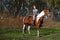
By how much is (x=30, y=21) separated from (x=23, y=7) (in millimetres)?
5569

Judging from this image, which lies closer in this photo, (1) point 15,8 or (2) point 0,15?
(2) point 0,15

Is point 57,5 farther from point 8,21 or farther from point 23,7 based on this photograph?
point 8,21

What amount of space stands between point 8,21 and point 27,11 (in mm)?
2277

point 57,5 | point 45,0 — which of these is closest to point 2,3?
point 45,0

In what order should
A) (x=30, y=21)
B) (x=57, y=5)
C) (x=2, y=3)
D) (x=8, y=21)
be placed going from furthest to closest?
(x=57, y=5)
(x=2, y=3)
(x=8, y=21)
(x=30, y=21)

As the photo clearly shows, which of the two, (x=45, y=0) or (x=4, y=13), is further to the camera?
(x=45, y=0)

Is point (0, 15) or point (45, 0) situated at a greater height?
point (45, 0)

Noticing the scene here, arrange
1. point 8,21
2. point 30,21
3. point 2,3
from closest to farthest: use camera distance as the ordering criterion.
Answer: point 30,21 < point 8,21 < point 2,3

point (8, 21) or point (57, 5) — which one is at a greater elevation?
point (57, 5)

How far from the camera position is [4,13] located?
16.7m

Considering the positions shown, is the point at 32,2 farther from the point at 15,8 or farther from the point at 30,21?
the point at 30,21

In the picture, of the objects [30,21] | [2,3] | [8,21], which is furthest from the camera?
[2,3]

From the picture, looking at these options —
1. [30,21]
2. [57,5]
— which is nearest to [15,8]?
[57,5]

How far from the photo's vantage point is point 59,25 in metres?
16.8
